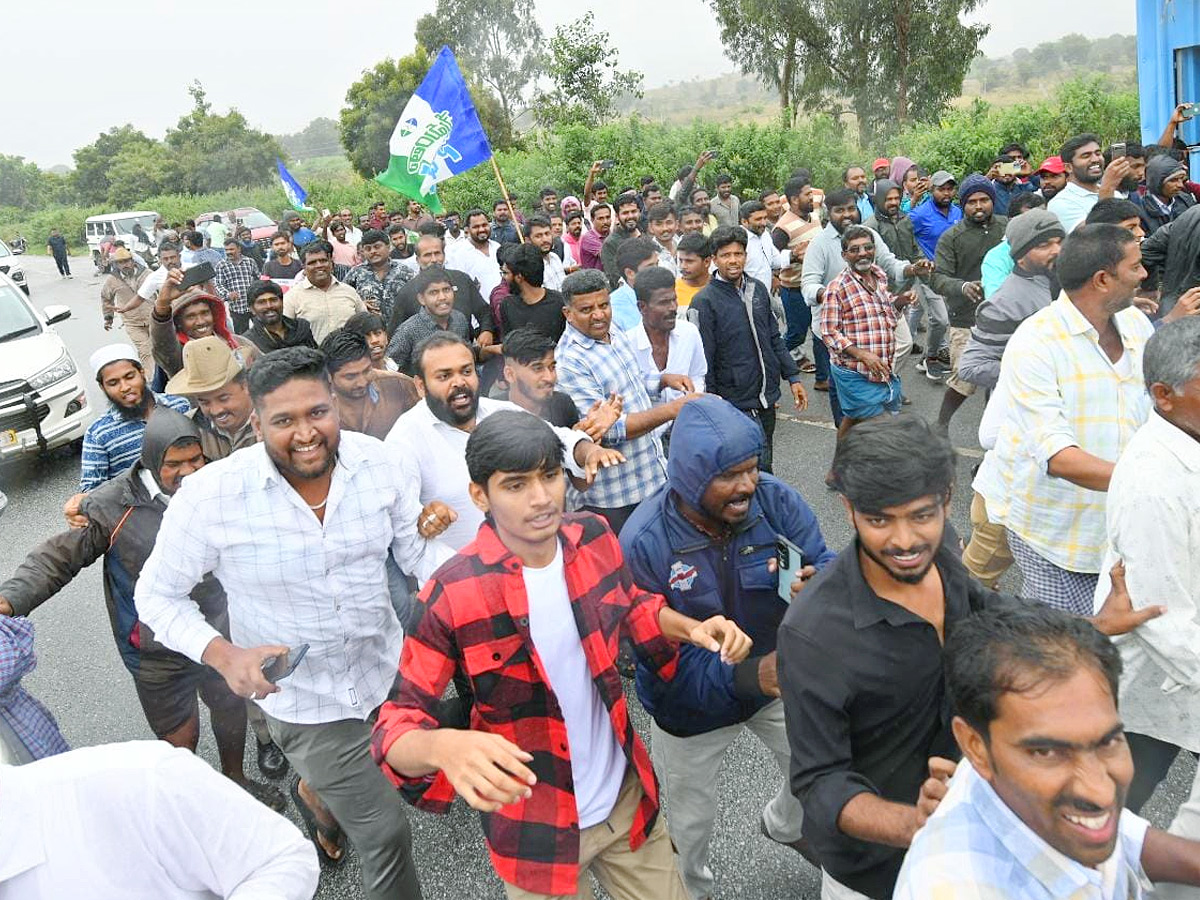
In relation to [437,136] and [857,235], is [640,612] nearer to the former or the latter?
[857,235]

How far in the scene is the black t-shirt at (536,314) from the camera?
21.3 feet

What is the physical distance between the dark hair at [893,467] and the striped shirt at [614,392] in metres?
2.26

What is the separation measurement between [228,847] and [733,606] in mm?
1424

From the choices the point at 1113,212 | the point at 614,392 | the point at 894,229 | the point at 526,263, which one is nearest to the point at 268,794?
the point at 614,392

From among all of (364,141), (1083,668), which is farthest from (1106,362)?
Answer: (364,141)

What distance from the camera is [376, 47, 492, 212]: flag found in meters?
8.87

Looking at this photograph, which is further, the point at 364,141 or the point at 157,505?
the point at 364,141

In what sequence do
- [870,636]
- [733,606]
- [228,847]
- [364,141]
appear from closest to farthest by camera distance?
[228,847]
[870,636]
[733,606]
[364,141]

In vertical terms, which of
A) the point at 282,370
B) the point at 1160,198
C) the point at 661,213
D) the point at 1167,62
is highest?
the point at 282,370

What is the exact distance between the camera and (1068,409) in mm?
3195

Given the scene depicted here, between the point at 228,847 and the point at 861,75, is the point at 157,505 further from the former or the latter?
the point at 861,75

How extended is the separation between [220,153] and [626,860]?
206 ft

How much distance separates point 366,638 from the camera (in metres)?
3.01

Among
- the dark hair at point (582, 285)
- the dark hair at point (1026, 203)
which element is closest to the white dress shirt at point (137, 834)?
the dark hair at point (582, 285)
